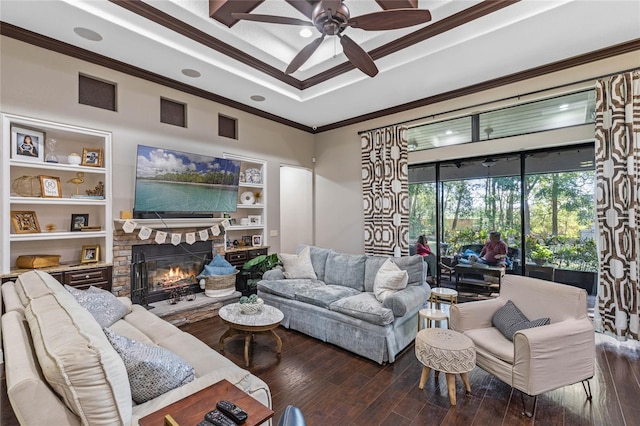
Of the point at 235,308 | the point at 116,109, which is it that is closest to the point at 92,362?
the point at 235,308

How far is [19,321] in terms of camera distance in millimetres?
1668

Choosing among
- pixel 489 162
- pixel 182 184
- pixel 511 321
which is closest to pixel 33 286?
pixel 182 184

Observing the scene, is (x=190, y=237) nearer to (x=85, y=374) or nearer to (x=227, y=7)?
(x=227, y=7)

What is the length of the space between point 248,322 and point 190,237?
1.91 meters

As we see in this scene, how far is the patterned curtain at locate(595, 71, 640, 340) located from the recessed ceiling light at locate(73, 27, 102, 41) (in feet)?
18.2

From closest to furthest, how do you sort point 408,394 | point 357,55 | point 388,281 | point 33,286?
point 33,286 → point 408,394 → point 357,55 → point 388,281

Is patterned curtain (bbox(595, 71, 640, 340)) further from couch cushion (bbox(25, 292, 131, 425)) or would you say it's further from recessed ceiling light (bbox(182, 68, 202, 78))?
recessed ceiling light (bbox(182, 68, 202, 78))

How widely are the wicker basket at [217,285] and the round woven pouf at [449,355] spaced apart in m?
2.98

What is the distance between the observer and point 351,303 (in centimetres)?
323

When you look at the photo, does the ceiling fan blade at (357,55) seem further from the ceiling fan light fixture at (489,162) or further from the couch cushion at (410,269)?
the ceiling fan light fixture at (489,162)

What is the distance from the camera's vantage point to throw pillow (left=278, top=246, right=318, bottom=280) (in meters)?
4.34

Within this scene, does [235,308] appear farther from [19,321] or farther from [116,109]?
[116,109]

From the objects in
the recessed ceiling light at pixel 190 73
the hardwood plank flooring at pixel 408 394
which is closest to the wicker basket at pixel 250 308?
the hardwood plank flooring at pixel 408 394

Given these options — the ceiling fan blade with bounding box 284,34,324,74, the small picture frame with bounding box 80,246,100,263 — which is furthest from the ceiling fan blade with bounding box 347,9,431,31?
the small picture frame with bounding box 80,246,100,263
